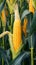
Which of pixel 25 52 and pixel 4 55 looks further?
pixel 4 55

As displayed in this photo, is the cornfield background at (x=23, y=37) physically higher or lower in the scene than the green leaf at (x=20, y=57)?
higher

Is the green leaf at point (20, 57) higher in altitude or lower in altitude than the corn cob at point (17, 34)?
lower

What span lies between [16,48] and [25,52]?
71 millimetres

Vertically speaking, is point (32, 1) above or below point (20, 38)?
above

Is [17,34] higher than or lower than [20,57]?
higher

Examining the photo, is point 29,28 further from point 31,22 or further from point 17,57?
point 17,57

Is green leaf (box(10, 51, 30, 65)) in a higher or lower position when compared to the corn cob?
lower

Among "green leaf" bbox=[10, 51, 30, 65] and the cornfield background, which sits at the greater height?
the cornfield background

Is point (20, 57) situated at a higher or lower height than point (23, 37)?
lower

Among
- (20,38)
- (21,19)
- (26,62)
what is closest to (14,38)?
(20,38)

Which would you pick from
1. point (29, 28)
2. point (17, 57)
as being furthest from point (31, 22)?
point (17, 57)

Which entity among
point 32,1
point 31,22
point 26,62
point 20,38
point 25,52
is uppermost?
point 32,1

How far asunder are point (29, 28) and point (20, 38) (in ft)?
0.33

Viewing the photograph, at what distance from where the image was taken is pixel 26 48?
1502 millimetres
